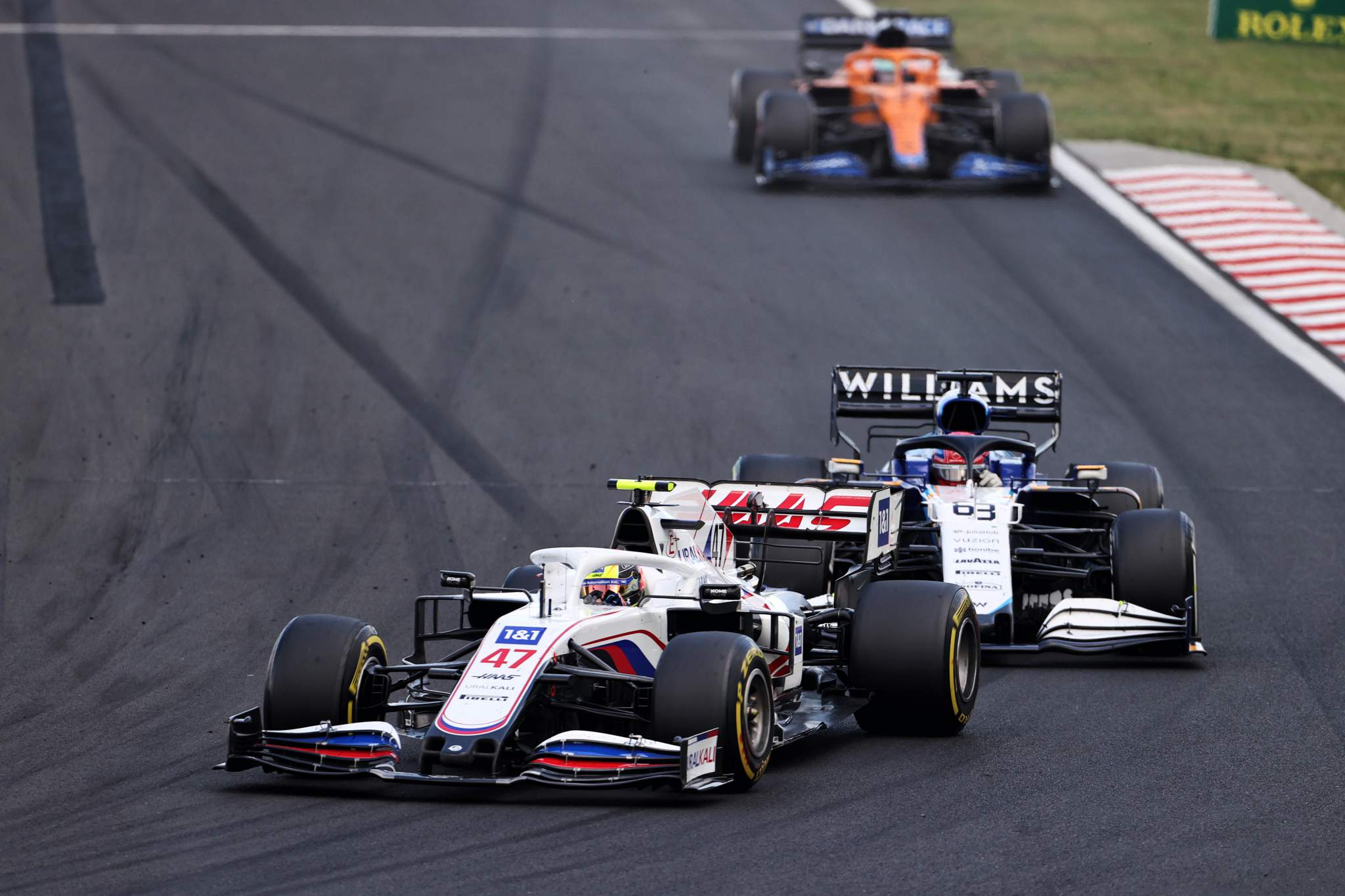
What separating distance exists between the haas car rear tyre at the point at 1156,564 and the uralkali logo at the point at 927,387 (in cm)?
211

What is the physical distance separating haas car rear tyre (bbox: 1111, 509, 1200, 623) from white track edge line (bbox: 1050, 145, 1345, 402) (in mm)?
7705

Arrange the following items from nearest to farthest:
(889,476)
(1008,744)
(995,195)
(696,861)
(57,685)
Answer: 1. (696,861)
2. (1008,744)
3. (57,685)
4. (889,476)
5. (995,195)

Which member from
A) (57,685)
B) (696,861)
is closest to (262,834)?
(696,861)

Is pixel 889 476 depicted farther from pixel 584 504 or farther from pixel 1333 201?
pixel 1333 201

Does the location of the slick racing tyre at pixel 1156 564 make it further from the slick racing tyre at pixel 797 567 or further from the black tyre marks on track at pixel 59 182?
the black tyre marks on track at pixel 59 182

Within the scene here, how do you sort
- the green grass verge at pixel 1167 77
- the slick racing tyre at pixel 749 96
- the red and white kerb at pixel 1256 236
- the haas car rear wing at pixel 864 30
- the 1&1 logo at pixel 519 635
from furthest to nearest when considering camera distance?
the green grass verge at pixel 1167 77, the haas car rear wing at pixel 864 30, the slick racing tyre at pixel 749 96, the red and white kerb at pixel 1256 236, the 1&1 logo at pixel 519 635

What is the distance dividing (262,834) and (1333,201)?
22.2 metres

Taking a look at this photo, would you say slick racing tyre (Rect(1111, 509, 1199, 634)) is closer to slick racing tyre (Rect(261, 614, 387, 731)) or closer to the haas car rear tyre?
the haas car rear tyre

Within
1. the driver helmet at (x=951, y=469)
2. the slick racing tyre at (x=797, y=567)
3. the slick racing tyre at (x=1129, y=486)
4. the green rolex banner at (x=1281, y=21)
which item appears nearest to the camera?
the slick racing tyre at (x=797, y=567)

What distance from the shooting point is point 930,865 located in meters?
9.04

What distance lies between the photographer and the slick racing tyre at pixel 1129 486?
15.7 metres

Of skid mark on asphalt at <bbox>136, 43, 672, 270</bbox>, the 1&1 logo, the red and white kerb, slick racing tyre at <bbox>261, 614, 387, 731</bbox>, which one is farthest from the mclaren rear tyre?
the 1&1 logo

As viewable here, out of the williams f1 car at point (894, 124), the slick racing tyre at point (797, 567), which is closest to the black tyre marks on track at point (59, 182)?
the williams f1 car at point (894, 124)

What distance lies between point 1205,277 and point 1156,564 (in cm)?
1114
